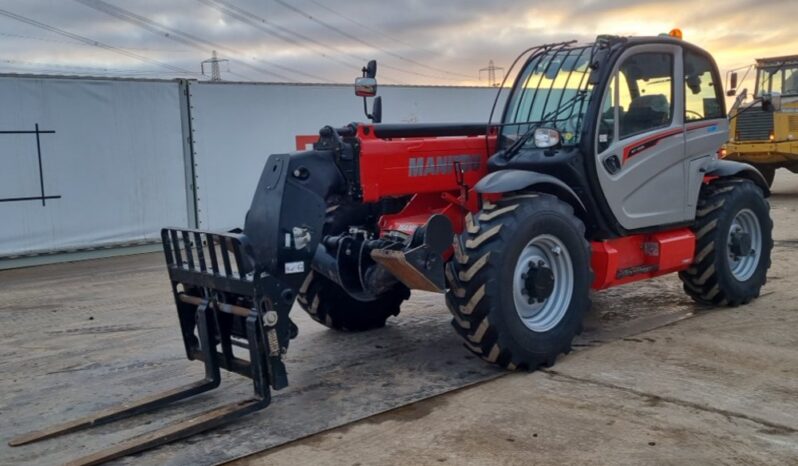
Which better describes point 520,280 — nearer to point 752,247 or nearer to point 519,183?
point 519,183

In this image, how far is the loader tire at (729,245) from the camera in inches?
276

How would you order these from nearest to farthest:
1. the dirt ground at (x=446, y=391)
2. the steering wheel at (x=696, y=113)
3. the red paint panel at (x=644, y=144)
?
the dirt ground at (x=446, y=391), the red paint panel at (x=644, y=144), the steering wheel at (x=696, y=113)

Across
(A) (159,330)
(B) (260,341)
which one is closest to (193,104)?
(A) (159,330)

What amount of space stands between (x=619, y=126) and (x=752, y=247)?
93.3 inches

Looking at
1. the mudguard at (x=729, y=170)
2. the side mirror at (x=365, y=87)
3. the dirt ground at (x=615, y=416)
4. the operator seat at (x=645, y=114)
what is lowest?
the dirt ground at (x=615, y=416)

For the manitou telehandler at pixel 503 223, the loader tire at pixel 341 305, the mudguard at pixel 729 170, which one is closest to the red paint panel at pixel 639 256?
the manitou telehandler at pixel 503 223

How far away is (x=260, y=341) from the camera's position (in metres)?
4.63

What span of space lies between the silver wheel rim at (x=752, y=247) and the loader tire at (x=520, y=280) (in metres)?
2.42

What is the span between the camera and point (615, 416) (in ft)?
15.0

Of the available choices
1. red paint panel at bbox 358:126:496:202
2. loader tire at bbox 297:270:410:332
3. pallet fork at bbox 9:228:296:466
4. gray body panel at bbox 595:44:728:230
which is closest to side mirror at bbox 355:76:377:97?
red paint panel at bbox 358:126:496:202

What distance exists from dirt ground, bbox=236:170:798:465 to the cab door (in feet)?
3.74

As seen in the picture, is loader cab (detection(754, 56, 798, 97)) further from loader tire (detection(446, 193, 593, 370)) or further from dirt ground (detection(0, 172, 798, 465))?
loader tire (detection(446, 193, 593, 370))

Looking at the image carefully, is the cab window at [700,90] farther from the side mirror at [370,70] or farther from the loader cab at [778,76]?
the loader cab at [778,76]

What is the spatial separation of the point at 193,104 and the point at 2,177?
317cm
